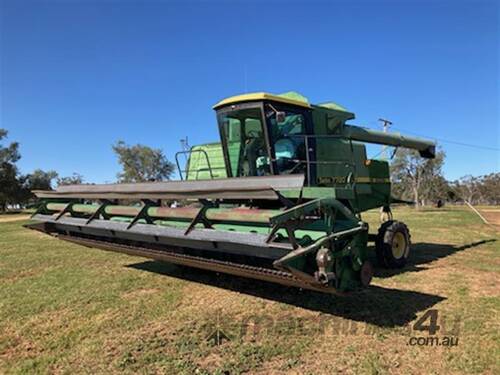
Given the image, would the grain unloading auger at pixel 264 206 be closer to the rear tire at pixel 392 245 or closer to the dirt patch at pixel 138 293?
the rear tire at pixel 392 245

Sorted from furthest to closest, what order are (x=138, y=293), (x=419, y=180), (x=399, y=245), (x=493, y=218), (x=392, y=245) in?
(x=419, y=180) < (x=493, y=218) < (x=399, y=245) < (x=392, y=245) < (x=138, y=293)

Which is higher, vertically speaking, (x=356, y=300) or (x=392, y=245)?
(x=392, y=245)

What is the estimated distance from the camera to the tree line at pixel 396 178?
132ft

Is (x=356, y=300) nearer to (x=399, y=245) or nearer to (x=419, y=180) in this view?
(x=399, y=245)

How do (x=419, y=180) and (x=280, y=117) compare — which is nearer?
(x=280, y=117)

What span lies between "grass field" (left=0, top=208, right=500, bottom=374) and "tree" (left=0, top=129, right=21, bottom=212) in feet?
165

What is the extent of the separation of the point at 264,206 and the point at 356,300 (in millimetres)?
1625

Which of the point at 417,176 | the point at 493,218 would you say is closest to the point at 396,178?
the point at 417,176

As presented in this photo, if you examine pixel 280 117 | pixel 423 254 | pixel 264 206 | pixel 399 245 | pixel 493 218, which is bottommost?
pixel 423 254

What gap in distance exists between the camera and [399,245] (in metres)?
6.93

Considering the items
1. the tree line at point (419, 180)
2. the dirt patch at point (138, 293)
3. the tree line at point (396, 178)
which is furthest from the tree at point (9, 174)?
the dirt patch at point (138, 293)

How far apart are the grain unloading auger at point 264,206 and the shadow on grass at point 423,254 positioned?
0.22m

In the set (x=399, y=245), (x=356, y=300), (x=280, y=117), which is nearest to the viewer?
(x=356, y=300)

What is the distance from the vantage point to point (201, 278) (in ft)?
19.1
